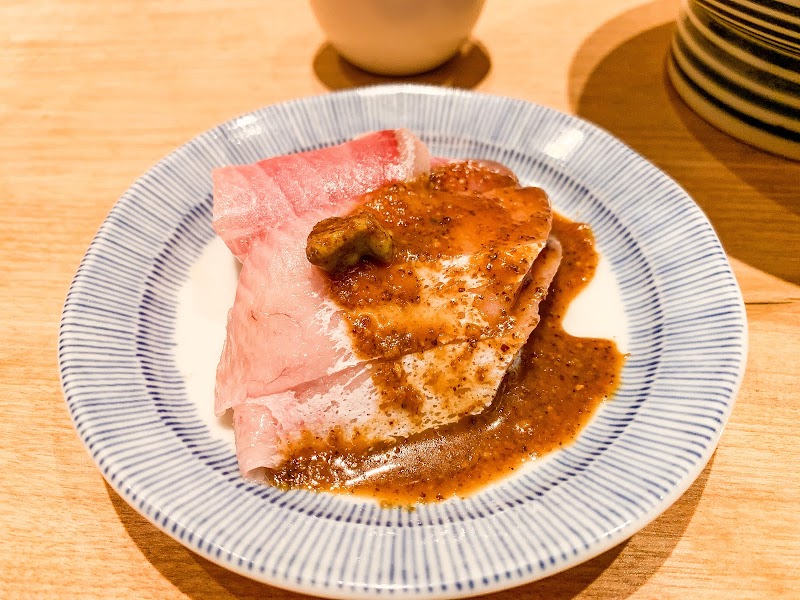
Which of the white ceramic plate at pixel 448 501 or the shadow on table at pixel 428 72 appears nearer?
the white ceramic plate at pixel 448 501

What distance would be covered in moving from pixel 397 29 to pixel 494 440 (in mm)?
1985

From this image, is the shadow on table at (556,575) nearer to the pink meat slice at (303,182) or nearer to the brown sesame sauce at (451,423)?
the brown sesame sauce at (451,423)

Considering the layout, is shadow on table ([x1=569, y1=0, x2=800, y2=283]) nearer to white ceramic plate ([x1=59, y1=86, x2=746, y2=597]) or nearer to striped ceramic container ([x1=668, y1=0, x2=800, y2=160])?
striped ceramic container ([x1=668, y1=0, x2=800, y2=160])

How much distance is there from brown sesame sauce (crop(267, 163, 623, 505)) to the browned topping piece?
0.06 meters

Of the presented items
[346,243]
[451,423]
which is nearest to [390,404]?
[451,423]

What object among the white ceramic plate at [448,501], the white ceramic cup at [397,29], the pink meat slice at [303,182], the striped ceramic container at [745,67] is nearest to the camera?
the white ceramic plate at [448,501]

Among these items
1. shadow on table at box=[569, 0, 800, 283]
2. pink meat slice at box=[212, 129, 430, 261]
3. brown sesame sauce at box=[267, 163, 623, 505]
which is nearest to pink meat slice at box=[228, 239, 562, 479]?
brown sesame sauce at box=[267, 163, 623, 505]

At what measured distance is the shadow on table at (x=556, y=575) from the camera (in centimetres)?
148

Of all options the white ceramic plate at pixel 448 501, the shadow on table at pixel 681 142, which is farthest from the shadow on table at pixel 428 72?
the white ceramic plate at pixel 448 501

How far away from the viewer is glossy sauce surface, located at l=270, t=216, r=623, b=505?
1.69 metres

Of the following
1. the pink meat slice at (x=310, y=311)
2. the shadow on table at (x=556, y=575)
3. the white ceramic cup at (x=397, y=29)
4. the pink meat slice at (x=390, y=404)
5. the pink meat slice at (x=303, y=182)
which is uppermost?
the white ceramic cup at (x=397, y=29)

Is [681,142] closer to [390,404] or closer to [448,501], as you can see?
[390,404]

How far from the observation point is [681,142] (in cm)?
283

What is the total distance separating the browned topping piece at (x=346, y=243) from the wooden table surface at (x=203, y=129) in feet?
2.73
